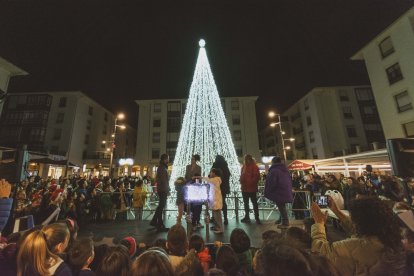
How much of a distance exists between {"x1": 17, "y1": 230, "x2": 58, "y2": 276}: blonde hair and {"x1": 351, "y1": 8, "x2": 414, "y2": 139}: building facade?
1055 inches

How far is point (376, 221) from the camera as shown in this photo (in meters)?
2.21

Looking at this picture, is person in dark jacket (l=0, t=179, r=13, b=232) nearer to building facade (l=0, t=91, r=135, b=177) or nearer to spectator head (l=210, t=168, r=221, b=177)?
spectator head (l=210, t=168, r=221, b=177)

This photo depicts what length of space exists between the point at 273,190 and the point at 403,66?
23.5m

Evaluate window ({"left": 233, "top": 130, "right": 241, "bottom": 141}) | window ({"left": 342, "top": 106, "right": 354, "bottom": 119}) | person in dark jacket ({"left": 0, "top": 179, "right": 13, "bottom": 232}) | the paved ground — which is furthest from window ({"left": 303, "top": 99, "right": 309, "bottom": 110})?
person in dark jacket ({"left": 0, "top": 179, "right": 13, "bottom": 232})

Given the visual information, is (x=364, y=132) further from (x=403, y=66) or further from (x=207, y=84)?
(x=207, y=84)

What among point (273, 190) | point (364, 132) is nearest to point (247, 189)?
point (273, 190)

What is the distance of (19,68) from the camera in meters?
23.6

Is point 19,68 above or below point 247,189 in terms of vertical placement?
above

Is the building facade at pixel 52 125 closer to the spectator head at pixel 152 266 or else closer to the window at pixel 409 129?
the spectator head at pixel 152 266

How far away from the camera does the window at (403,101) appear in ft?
67.4

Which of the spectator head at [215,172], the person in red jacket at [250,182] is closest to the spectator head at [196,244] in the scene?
the spectator head at [215,172]

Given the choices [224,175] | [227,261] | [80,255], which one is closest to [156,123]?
[224,175]

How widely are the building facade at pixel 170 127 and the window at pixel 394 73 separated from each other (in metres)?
21.7

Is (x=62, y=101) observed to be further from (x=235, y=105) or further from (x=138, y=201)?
(x=138, y=201)
